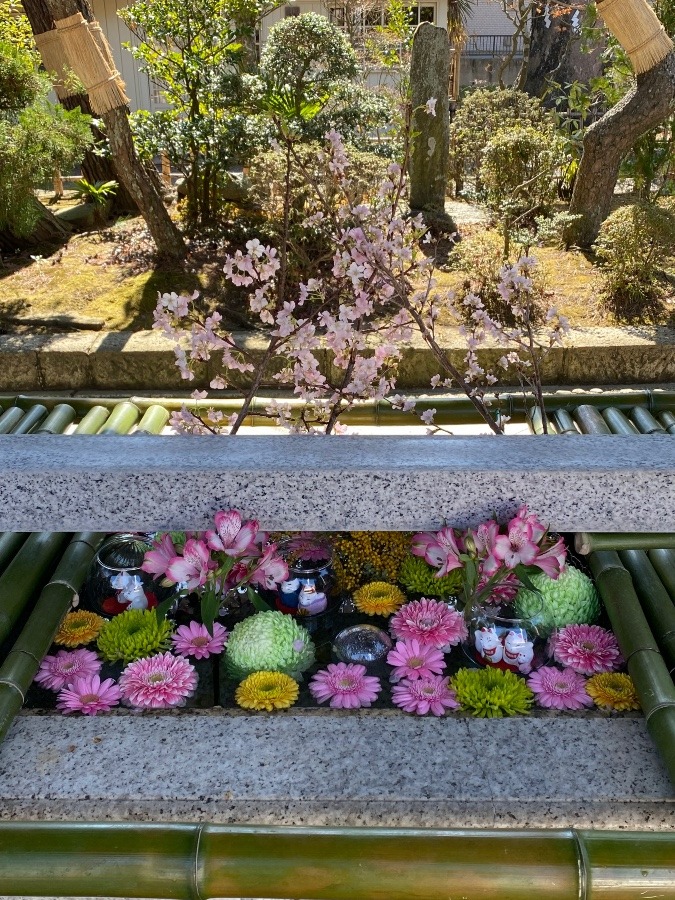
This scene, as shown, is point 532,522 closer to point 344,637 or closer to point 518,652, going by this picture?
point 518,652

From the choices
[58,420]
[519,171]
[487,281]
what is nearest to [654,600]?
[58,420]

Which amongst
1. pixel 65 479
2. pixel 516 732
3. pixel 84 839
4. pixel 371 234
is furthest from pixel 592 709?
pixel 371 234

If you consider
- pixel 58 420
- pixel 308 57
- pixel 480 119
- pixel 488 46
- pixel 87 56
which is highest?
pixel 87 56

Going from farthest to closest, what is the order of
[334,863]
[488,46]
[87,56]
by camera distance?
1. [488,46]
2. [87,56]
3. [334,863]

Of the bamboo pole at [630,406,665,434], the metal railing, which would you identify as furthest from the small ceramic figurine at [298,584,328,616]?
the metal railing

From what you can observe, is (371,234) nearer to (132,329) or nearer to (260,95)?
(132,329)

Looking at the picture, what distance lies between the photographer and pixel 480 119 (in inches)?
299

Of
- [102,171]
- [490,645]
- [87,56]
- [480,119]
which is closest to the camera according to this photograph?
[490,645]

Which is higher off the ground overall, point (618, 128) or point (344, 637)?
point (618, 128)

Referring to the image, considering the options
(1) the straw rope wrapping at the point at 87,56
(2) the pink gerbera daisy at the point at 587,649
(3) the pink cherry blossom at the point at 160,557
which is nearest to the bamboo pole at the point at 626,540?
(2) the pink gerbera daisy at the point at 587,649

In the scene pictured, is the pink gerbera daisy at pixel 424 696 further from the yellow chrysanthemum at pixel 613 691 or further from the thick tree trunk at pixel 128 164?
the thick tree trunk at pixel 128 164

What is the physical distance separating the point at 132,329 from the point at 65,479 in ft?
10.7

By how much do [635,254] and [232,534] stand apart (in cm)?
403

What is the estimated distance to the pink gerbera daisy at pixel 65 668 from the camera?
1576mm
